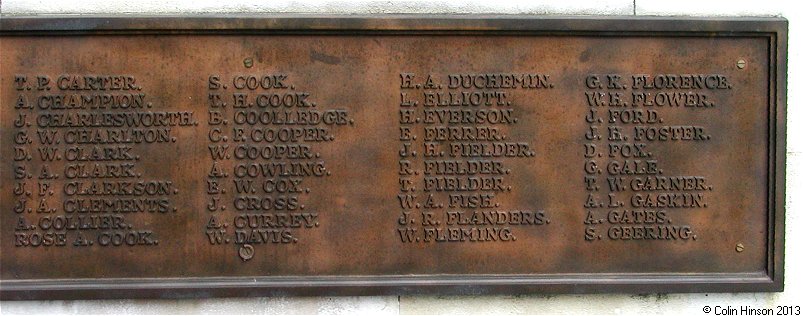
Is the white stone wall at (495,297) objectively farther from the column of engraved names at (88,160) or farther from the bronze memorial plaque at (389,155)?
the column of engraved names at (88,160)

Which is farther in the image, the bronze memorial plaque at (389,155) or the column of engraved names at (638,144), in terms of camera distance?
the column of engraved names at (638,144)

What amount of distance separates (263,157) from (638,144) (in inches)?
69.8

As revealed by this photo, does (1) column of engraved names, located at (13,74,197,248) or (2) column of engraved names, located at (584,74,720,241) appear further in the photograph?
(2) column of engraved names, located at (584,74,720,241)

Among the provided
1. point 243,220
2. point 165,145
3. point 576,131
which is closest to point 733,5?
point 576,131

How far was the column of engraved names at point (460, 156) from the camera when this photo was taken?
3.52 metres

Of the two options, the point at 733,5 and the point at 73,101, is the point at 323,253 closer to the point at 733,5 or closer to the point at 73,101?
the point at 73,101

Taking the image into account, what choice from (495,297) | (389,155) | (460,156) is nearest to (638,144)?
(460,156)

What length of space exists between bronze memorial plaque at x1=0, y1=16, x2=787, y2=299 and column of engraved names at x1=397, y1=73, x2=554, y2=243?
0.01 metres

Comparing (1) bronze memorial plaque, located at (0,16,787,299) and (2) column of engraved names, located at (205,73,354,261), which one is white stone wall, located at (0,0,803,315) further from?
(2) column of engraved names, located at (205,73,354,261)

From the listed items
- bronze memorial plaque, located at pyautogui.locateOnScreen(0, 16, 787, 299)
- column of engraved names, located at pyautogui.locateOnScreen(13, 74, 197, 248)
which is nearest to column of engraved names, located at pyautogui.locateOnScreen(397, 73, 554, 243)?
bronze memorial plaque, located at pyautogui.locateOnScreen(0, 16, 787, 299)

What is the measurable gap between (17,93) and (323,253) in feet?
5.19

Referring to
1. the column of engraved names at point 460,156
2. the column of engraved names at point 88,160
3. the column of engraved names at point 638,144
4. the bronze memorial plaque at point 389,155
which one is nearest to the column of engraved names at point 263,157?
the bronze memorial plaque at point 389,155

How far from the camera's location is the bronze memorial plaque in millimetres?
3451

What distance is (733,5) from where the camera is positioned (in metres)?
3.62
